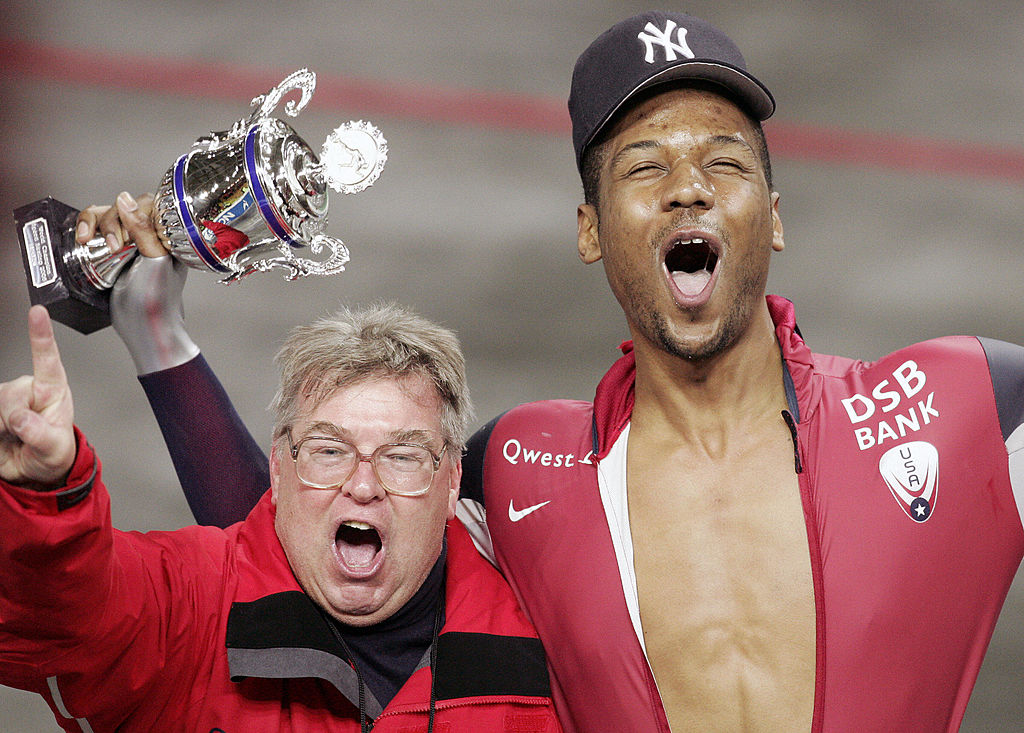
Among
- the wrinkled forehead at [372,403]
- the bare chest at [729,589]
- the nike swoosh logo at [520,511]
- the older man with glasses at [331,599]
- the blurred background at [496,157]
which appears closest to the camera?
the older man with glasses at [331,599]

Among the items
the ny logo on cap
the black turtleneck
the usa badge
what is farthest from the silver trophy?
the usa badge

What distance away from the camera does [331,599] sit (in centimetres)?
154

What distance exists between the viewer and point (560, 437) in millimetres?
1732

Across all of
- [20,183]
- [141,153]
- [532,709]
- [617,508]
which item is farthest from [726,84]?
[20,183]

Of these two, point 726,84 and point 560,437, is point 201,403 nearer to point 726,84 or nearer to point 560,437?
point 560,437

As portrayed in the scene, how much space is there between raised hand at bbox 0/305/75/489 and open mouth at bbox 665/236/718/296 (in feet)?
2.71

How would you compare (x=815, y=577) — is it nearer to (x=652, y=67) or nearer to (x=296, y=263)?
(x=652, y=67)

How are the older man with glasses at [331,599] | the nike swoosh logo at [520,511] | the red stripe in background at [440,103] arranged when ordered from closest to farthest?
the older man with glasses at [331,599], the nike swoosh logo at [520,511], the red stripe in background at [440,103]

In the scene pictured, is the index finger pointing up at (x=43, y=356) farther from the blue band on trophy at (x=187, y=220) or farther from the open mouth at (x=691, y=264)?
the open mouth at (x=691, y=264)

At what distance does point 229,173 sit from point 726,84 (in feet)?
2.36

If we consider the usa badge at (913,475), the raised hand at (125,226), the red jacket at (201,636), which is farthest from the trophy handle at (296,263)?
the usa badge at (913,475)

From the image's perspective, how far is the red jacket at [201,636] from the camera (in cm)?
119

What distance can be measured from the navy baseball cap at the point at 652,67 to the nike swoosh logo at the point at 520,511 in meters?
0.52

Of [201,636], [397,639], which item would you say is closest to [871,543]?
[397,639]
